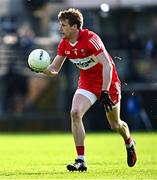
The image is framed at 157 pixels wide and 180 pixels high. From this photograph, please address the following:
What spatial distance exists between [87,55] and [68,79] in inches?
713

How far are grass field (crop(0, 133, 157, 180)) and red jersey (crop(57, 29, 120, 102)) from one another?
131 cm

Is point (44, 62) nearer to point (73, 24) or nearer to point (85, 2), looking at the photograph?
point (73, 24)

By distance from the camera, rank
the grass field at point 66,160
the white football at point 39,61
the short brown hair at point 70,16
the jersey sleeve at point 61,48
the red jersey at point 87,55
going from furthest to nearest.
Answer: the jersey sleeve at point 61,48, the white football at point 39,61, the red jersey at point 87,55, the short brown hair at point 70,16, the grass field at point 66,160

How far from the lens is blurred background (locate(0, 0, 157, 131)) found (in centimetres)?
3066

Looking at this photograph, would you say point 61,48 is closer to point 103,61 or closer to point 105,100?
point 103,61

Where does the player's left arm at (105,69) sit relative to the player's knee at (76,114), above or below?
above

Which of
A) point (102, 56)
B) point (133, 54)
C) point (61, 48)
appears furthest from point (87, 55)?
point (133, 54)

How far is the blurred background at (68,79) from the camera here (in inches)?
1207

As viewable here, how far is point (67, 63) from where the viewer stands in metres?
31.1

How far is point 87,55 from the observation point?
42.9 ft

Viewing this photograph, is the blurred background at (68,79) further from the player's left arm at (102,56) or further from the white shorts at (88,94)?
the player's left arm at (102,56)

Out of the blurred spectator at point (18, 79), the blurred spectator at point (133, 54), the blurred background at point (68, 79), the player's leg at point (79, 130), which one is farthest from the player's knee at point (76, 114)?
the blurred spectator at point (133, 54)

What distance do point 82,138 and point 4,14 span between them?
22.5m

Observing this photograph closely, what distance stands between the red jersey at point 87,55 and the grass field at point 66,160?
4.31ft
